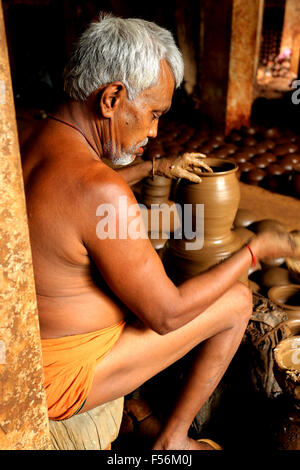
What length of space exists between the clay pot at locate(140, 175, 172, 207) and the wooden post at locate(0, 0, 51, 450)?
2725mm

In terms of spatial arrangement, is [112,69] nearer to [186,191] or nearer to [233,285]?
[186,191]

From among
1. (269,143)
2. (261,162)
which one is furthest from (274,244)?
(269,143)

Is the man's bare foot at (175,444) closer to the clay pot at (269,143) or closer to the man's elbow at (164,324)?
the man's elbow at (164,324)

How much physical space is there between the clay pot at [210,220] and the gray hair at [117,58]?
0.69m

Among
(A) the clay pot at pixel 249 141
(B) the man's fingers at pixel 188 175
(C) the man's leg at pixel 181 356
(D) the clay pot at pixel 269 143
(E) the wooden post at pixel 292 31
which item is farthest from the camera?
(E) the wooden post at pixel 292 31

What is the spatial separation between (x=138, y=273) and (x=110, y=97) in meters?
0.62

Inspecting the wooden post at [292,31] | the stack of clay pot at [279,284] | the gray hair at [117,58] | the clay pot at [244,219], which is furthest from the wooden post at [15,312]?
the wooden post at [292,31]

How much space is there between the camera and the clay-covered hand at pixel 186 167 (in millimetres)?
2018

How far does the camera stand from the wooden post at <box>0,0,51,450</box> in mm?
937

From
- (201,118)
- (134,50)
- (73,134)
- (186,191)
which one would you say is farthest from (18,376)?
(201,118)

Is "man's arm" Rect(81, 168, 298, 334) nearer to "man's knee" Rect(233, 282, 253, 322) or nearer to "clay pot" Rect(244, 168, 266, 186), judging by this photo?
"man's knee" Rect(233, 282, 253, 322)

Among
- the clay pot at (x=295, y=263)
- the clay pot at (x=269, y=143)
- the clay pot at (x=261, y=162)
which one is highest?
the clay pot at (x=295, y=263)

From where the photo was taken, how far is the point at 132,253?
1337mm

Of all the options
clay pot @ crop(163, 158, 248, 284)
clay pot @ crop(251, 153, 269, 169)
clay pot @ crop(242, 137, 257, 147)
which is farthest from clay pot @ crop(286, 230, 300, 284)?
clay pot @ crop(242, 137, 257, 147)
